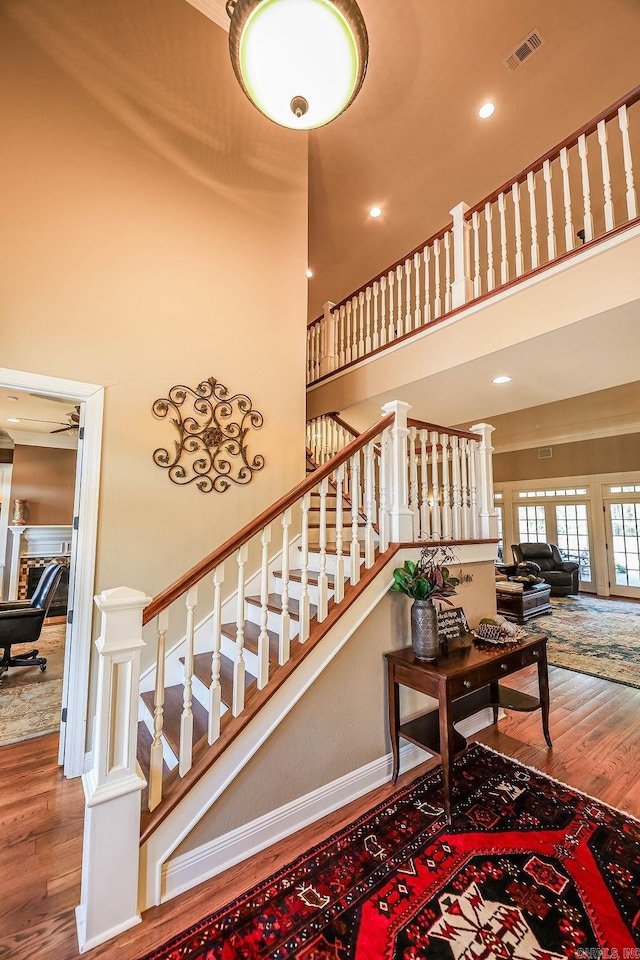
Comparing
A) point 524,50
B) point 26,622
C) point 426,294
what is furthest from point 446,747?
point 524,50

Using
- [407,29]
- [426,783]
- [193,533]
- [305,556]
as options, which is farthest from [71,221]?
[426,783]

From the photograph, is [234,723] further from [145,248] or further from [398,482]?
[145,248]

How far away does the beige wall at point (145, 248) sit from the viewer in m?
2.53

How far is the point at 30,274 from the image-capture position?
246cm

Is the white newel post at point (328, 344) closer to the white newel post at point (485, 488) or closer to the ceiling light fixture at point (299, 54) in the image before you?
the white newel post at point (485, 488)

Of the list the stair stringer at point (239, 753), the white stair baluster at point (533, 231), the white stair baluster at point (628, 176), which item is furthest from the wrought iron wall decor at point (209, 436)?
the white stair baluster at point (628, 176)

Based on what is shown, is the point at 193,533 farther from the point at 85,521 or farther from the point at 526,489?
the point at 526,489

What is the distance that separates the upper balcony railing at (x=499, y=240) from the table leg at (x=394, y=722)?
2.98m

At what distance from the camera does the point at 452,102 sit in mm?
3969

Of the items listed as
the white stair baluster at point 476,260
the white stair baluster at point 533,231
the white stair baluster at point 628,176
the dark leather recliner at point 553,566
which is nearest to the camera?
the white stair baluster at point 628,176

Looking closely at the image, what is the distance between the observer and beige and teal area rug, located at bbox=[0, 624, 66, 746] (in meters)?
2.88

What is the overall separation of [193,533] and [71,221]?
2.24 meters

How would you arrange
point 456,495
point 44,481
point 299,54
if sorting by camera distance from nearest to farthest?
point 299,54
point 456,495
point 44,481

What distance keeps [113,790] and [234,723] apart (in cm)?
49
